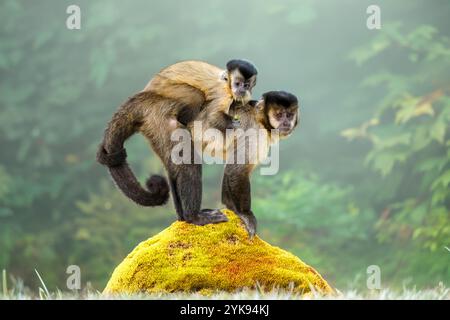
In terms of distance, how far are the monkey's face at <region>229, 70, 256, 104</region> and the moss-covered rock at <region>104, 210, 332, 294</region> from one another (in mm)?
1177

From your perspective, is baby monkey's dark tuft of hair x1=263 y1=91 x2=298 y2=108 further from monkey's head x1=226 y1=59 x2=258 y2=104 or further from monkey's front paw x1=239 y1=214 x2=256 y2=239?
monkey's front paw x1=239 y1=214 x2=256 y2=239

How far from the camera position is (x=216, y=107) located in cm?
657

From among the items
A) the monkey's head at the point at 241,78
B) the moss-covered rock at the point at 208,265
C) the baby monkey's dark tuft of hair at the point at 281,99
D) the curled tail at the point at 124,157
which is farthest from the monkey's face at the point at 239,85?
the moss-covered rock at the point at 208,265

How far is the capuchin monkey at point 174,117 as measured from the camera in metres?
6.38

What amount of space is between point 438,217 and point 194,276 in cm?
956

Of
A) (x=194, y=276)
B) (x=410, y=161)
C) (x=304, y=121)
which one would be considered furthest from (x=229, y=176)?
(x=304, y=121)

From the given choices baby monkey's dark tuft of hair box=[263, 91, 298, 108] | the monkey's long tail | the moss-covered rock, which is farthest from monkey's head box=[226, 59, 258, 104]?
the moss-covered rock

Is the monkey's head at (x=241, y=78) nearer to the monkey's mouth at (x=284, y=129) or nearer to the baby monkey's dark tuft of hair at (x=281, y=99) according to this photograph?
the baby monkey's dark tuft of hair at (x=281, y=99)

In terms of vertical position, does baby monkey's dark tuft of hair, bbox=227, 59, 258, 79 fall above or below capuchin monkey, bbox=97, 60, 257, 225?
above

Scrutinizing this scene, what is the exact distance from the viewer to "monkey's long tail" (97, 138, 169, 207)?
6648 mm

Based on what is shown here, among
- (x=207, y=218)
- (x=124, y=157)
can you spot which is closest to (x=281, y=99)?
(x=207, y=218)

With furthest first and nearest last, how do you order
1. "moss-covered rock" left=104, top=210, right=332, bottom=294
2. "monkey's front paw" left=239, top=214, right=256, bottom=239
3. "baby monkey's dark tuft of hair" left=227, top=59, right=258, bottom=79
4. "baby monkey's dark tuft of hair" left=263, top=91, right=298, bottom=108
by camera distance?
1. "baby monkey's dark tuft of hair" left=263, top=91, right=298, bottom=108
2. "baby monkey's dark tuft of hair" left=227, top=59, right=258, bottom=79
3. "monkey's front paw" left=239, top=214, right=256, bottom=239
4. "moss-covered rock" left=104, top=210, right=332, bottom=294

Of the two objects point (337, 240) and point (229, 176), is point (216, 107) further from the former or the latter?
point (337, 240)

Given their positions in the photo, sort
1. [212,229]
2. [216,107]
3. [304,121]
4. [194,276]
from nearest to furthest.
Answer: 1. [194,276]
2. [212,229]
3. [216,107]
4. [304,121]
